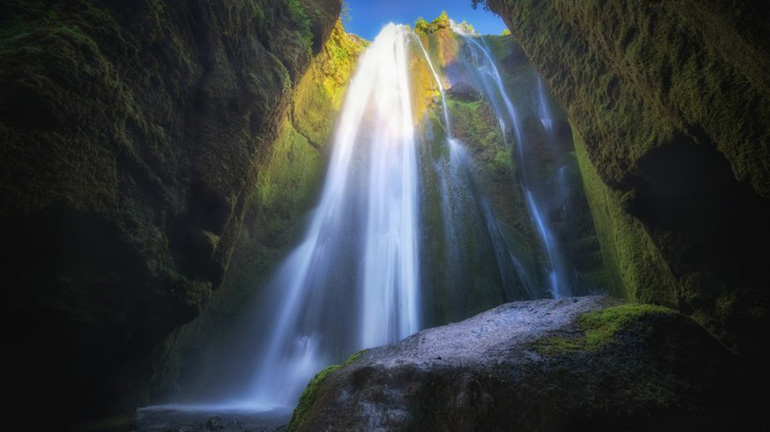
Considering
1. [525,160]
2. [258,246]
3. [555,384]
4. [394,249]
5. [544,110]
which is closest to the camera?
[555,384]

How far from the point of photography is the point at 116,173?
4.80 metres

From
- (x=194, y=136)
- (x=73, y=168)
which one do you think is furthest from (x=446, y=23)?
(x=73, y=168)

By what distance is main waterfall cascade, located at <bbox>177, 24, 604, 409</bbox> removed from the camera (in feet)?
33.0

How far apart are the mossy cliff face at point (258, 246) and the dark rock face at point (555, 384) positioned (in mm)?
6724

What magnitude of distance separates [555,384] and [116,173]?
19.0 feet

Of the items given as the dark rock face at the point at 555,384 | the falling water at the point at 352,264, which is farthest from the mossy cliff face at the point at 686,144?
the falling water at the point at 352,264

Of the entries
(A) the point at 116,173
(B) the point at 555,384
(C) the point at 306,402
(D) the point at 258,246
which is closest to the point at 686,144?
(B) the point at 555,384

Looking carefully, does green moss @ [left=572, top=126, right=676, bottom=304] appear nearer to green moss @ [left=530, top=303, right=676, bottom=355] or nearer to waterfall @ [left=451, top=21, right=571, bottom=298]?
green moss @ [left=530, top=303, right=676, bottom=355]

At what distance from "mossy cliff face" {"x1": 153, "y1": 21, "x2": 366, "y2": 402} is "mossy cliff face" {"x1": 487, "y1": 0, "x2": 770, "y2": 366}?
25.9 feet

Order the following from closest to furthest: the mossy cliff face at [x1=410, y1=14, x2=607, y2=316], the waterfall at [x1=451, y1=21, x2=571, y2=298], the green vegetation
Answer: the mossy cliff face at [x1=410, y1=14, x2=607, y2=316]
the waterfall at [x1=451, y1=21, x2=571, y2=298]
the green vegetation

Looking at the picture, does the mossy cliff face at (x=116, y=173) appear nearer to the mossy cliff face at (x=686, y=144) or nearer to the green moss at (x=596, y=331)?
the green moss at (x=596, y=331)

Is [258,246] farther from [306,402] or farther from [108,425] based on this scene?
[306,402]

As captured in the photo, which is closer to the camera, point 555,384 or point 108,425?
point 555,384

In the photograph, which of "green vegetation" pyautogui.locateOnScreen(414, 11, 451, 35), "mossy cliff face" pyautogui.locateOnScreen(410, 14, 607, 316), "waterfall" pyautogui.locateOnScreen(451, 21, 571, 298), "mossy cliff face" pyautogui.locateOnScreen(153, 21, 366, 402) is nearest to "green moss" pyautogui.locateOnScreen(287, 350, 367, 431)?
"mossy cliff face" pyautogui.locateOnScreen(153, 21, 366, 402)
